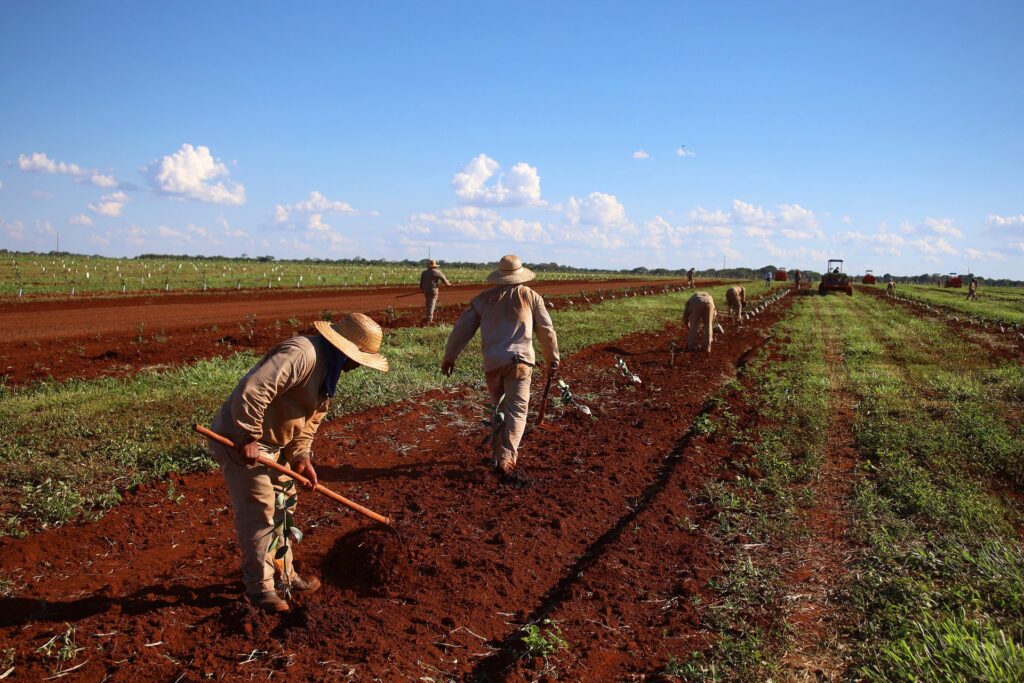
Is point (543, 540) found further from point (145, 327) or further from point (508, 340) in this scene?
point (145, 327)

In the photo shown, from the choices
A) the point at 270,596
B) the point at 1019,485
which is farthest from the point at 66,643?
the point at 1019,485

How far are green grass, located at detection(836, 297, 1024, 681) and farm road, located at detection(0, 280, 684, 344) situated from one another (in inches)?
622

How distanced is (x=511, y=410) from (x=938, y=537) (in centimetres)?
352

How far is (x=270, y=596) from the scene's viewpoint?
407 centimetres

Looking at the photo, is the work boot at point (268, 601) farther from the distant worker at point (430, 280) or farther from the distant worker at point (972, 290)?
the distant worker at point (972, 290)

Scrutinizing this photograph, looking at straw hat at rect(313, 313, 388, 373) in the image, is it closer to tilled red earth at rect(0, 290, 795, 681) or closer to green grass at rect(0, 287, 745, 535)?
tilled red earth at rect(0, 290, 795, 681)

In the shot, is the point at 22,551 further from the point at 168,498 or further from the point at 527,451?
the point at 527,451

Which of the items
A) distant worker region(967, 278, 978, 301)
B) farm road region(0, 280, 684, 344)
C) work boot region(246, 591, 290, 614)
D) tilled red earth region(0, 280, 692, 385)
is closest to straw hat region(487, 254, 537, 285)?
work boot region(246, 591, 290, 614)

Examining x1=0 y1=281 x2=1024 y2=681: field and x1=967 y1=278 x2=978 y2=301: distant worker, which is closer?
x1=0 y1=281 x2=1024 y2=681: field

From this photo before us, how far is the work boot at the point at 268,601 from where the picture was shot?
160 inches

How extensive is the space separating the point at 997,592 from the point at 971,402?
723cm

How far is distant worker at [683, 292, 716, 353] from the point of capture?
587 inches

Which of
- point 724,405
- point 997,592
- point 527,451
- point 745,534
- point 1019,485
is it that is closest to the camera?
point 997,592

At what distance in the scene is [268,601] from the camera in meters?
4.07
